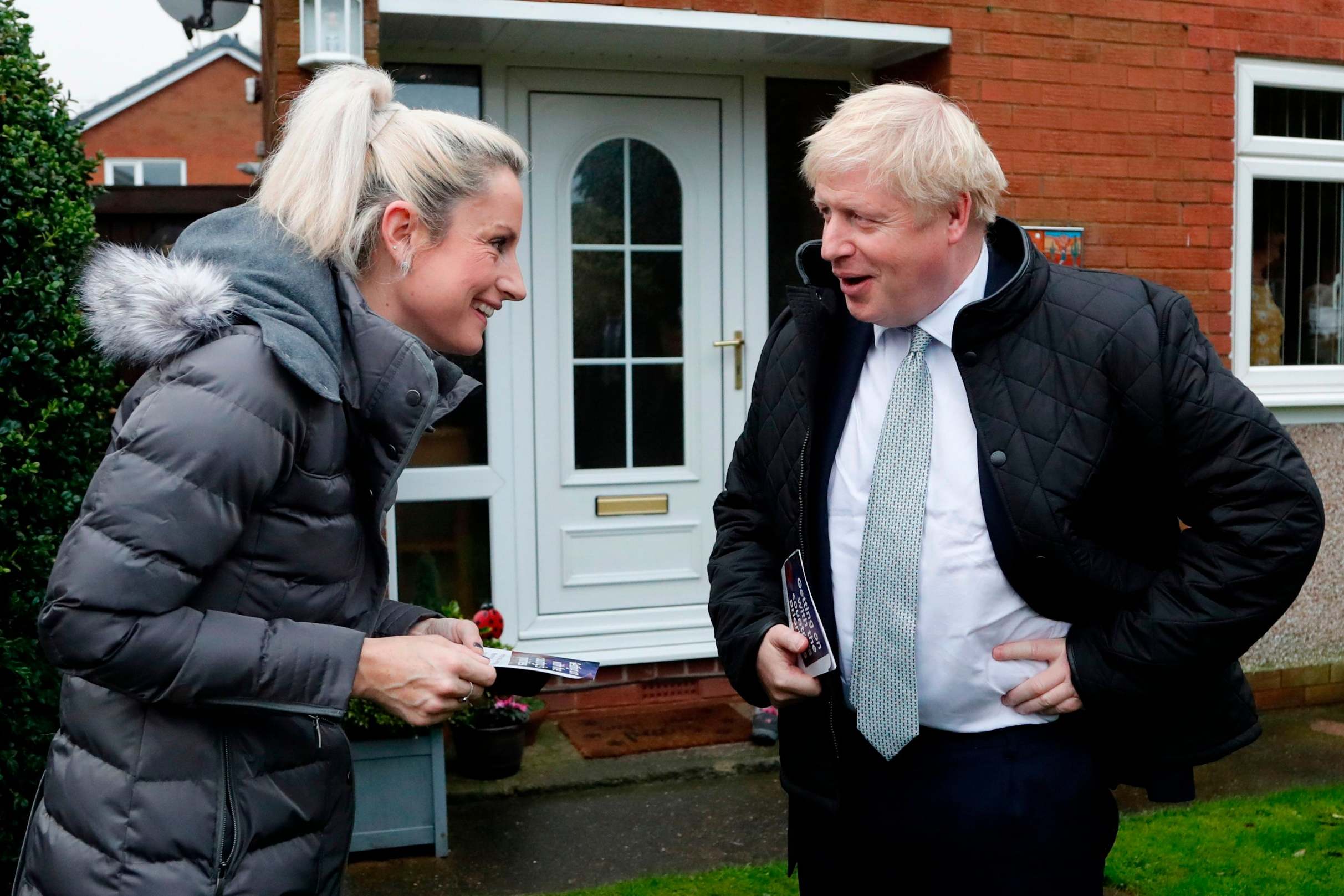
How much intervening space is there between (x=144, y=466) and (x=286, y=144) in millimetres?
594

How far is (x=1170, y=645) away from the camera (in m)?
2.09

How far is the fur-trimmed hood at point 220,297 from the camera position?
1.74 meters

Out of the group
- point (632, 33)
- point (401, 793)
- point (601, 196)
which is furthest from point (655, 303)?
point (401, 793)

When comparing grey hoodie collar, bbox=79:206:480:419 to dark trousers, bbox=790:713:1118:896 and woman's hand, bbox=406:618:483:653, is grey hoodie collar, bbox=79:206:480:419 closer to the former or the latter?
woman's hand, bbox=406:618:483:653

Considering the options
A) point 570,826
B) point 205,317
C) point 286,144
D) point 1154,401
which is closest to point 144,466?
point 205,317

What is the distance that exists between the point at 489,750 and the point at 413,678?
3290 millimetres

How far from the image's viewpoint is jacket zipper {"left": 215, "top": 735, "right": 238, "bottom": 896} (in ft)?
5.86

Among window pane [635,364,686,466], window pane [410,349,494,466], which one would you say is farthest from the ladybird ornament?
window pane [635,364,686,466]

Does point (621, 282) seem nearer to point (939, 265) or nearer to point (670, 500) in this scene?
point (670, 500)

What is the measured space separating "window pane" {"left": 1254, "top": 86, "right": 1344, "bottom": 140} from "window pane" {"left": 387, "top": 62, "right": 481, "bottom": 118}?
3.53 meters

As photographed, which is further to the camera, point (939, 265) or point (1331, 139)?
point (1331, 139)

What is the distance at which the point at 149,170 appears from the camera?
3822 centimetres

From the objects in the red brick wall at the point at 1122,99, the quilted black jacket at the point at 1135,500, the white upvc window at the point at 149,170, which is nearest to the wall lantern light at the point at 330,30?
the red brick wall at the point at 1122,99

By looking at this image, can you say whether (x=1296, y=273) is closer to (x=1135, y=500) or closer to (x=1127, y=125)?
(x=1127, y=125)
